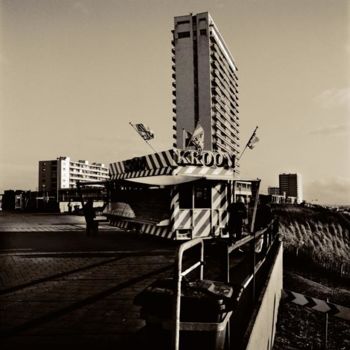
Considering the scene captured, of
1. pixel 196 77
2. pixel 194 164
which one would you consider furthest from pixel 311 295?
pixel 196 77

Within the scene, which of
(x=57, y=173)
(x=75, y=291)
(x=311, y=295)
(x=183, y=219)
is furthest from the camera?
(x=57, y=173)

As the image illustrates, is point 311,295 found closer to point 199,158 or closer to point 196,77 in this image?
point 199,158

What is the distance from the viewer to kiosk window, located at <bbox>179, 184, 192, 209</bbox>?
484 inches

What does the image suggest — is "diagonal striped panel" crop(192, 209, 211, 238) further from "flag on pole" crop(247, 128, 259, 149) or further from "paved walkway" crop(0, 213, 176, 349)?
"flag on pole" crop(247, 128, 259, 149)

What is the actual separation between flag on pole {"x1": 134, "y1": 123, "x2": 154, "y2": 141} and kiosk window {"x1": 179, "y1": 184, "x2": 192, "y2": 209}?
23.5ft

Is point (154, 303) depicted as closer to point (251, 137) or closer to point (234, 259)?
point (234, 259)

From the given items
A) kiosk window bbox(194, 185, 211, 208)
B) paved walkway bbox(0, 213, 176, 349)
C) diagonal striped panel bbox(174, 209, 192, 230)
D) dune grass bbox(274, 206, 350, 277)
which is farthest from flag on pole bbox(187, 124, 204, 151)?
dune grass bbox(274, 206, 350, 277)

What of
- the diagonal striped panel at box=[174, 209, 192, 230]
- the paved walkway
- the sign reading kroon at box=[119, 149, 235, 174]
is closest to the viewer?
the paved walkway

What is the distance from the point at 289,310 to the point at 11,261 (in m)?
7.50

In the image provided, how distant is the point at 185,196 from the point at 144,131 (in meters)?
7.50

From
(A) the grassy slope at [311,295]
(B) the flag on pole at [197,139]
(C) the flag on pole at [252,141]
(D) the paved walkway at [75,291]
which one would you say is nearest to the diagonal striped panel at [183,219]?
(D) the paved walkway at [75,291]

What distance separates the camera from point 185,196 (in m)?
12.3

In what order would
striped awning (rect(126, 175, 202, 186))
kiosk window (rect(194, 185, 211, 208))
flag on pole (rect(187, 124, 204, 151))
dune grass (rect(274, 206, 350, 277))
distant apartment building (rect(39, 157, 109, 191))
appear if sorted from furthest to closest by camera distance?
distant apartment building (rect(39, 157, 109, 191))
dune grass (rect(274, 206, 350, 277))
flag on pole (rect(187, 124, 204, 151))
kiosk window (rect(194, 185, 211, 208))
striped awning (rect(126, 175, 202, 186))

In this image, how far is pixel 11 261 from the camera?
8.88 meters
